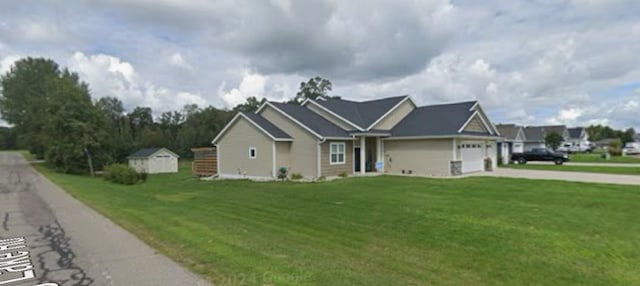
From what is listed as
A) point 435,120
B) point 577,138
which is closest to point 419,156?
point 435,120

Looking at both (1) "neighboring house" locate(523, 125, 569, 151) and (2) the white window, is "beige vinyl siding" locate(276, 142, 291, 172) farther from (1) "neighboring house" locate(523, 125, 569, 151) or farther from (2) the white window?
(1) "neighboring house" locate(523, 125, 569, 151)

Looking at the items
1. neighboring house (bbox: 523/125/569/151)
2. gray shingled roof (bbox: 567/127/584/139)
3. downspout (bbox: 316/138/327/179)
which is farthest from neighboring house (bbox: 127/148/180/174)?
gray shingled roof (bbox: 567/127/584/139)

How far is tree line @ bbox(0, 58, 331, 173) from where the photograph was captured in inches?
1494

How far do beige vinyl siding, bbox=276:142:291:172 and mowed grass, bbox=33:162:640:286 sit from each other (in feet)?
29.2

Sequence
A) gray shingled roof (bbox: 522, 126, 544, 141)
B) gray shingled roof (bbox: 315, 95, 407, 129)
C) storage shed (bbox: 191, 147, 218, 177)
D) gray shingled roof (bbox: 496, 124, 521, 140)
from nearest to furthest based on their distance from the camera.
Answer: gray shingled roof (bbox: 315, 95, 407, 129)
storage shed (bbox: 191, 147, 218, 177)
gray shingled roof (bbox: 496, 124, 521, 140)
gray shingled roof (bbox: 522, 126, 544, 141)

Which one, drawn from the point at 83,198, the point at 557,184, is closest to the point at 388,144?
the point at 557,184

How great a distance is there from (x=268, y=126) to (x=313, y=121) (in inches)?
116

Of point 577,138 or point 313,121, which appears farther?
point 577,138

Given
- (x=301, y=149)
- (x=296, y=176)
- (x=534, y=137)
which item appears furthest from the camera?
(x=534, y=137)

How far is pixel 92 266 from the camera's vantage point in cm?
606

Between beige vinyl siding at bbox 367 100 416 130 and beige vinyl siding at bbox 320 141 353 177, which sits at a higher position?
beige vinyl siding at bbox 367 100 416 130

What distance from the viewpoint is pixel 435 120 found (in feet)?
85.9

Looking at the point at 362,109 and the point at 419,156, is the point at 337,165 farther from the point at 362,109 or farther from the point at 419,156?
the point at 362,109

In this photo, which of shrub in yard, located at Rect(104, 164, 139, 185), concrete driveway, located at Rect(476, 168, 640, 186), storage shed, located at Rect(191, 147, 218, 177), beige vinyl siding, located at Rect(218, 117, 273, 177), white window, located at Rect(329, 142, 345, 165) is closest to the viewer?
concrete driveway, located at Rect(476, 168, 640, 186)
